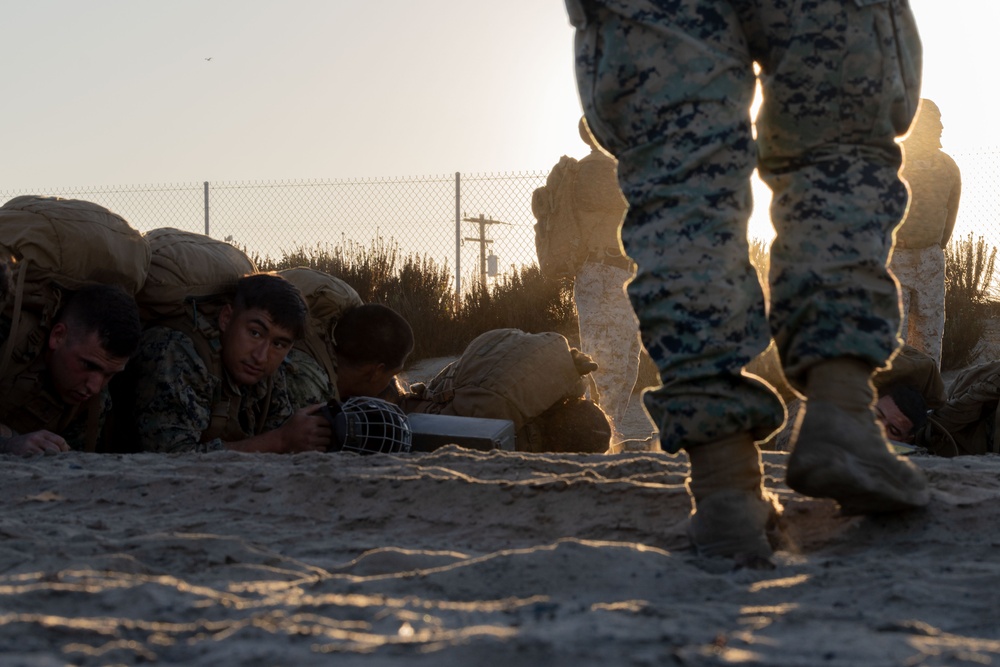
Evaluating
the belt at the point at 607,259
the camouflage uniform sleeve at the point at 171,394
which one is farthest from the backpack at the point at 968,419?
the camouflage uniform sleeve at the point at 171,394

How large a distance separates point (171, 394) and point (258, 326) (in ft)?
1.38

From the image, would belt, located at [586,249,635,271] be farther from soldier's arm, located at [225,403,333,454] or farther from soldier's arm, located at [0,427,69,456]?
soldier's arm, located at [0,427,69,456]

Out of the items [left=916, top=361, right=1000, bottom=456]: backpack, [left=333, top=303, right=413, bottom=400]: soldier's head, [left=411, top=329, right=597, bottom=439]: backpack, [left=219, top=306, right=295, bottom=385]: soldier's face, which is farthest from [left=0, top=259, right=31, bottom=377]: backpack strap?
[left=916, top=361, right=1000, bottom=456]: backpack

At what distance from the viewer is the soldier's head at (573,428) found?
5434 millimetres

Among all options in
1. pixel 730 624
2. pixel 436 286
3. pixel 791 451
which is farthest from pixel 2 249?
pixel 436 286

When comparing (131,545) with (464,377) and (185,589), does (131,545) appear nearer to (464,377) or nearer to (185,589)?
(185,589)

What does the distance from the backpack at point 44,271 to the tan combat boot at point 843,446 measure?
2899 millimetres

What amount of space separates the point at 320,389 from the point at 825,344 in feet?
11.6

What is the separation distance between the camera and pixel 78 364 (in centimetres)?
387

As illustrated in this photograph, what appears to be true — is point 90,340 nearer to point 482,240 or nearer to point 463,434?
point 463,434

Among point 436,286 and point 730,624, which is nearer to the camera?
point 730,624

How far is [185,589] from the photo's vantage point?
1516mm

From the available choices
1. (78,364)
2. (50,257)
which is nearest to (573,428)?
(78,364)

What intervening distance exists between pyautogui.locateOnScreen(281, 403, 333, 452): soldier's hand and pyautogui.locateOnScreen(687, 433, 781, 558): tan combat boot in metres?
2.46
